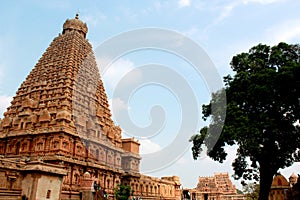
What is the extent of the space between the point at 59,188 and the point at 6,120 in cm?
2052

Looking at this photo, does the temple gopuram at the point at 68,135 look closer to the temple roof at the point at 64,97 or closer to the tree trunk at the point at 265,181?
the temple roof at the point at 64,97

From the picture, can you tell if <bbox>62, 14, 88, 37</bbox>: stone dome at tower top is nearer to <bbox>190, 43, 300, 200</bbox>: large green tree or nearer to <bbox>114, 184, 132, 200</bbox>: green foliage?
<bbox>114, 184, 132, 200</bbox>: green foliage

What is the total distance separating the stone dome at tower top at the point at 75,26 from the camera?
184 feet

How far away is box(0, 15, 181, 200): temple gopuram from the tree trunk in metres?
15.6

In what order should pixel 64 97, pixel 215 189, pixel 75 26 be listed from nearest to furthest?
pixel 64 97, pixel 75 26, pixel 215 189

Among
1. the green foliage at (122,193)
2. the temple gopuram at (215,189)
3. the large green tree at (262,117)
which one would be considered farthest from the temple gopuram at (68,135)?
the temple gopuram at (215,189)

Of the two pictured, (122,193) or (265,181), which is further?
(122,193)

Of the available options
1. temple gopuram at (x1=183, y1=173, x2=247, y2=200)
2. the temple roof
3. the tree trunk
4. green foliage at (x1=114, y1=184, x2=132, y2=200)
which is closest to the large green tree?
the tree trunk

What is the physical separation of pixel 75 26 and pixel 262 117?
43.5 m

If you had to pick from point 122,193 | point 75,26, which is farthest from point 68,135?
point 75,26

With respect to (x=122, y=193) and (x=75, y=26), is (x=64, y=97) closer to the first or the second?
(x=122, y=193)

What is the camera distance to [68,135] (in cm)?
3653

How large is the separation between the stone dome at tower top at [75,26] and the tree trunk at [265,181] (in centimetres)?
4431

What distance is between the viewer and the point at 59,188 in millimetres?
25219
